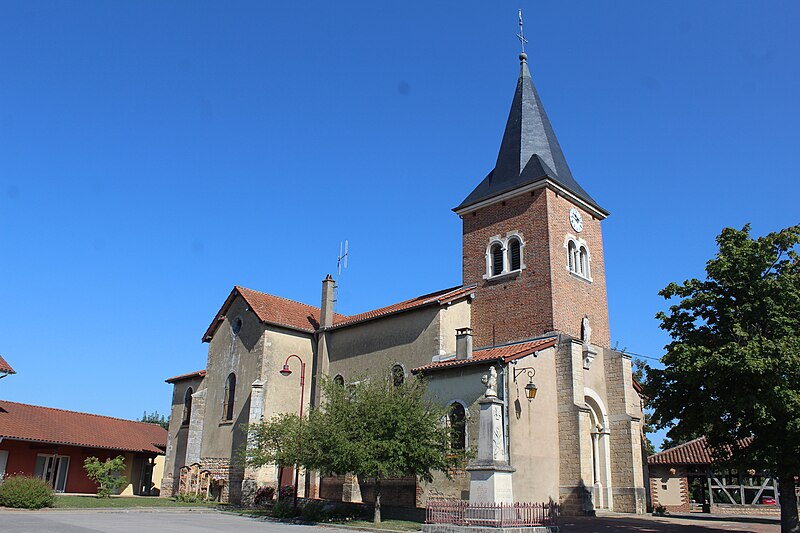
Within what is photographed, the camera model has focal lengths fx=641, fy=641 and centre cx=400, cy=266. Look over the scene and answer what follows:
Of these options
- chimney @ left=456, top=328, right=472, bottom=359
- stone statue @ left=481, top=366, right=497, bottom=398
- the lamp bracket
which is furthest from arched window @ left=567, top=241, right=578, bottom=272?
stone statue @ left=481, top=366, right=497, bottom=398

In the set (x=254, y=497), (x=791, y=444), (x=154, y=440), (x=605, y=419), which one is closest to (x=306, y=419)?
(x=254, y=497)

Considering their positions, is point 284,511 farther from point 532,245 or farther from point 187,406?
point 187,406

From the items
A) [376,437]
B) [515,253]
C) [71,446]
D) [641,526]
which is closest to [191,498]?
[71,446]

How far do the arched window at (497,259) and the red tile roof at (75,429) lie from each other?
75.5 ft

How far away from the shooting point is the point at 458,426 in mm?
22938

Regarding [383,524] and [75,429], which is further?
[75,429]

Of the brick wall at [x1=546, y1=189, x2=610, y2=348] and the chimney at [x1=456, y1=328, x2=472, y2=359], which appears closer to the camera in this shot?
the chimney at [x1=456, y1=328, x2=472, y2=359]

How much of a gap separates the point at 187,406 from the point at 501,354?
2067 centimetres

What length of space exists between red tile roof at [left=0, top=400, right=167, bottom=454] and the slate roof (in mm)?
23288

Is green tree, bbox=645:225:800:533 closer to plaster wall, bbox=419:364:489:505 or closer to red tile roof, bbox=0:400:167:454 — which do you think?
plaster wall, bbox=419:364:489:505

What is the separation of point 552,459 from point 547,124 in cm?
1628

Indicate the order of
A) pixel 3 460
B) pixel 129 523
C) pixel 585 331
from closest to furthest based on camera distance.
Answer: pixel 129 523
pixel 585 331
pixel 3 460

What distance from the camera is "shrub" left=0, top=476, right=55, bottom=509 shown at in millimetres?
21875

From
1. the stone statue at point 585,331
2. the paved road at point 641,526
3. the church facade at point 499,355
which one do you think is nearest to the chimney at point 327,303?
the church facade at point 499,355
